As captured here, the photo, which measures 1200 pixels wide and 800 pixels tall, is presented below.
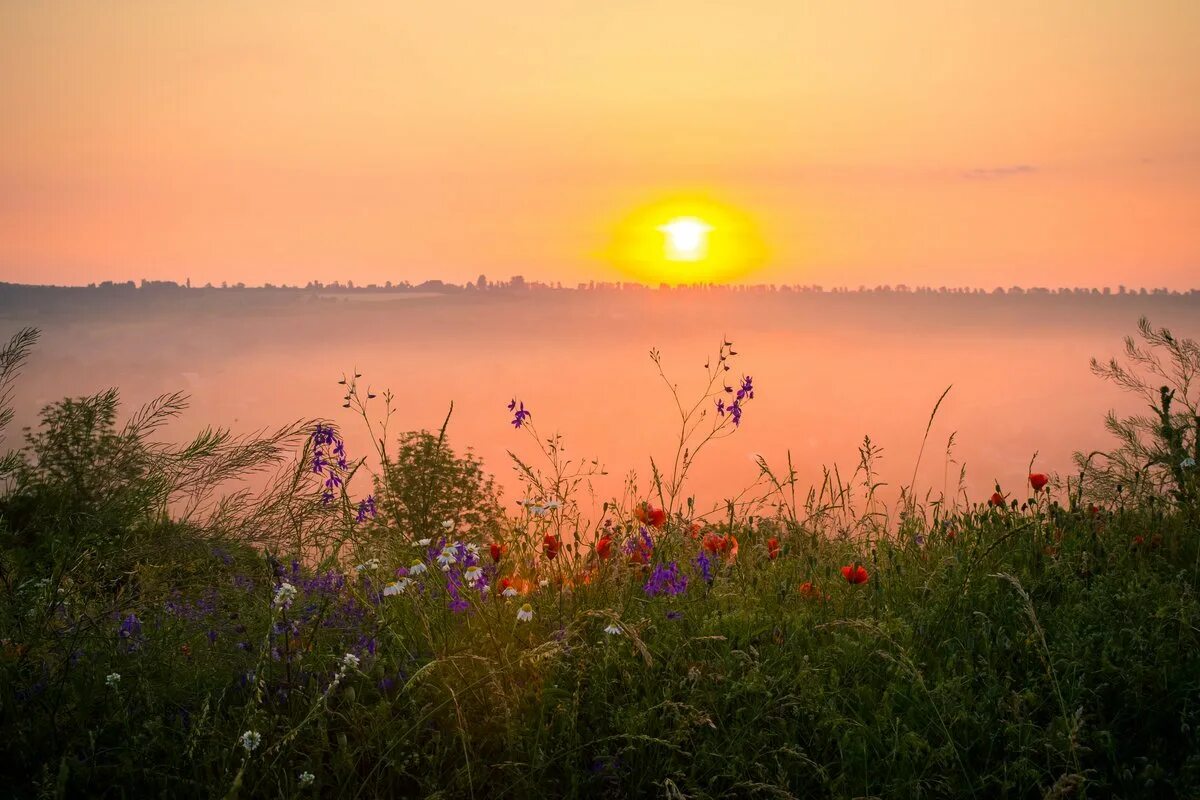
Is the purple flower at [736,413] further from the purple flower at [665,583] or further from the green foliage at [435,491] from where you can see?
Answer: the green foliage at [435,491]

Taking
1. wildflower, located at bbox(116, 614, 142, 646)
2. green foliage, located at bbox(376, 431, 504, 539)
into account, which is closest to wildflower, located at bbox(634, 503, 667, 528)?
wildflower, located at bbox(116, 614, 142, 646)

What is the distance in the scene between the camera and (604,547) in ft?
12.9

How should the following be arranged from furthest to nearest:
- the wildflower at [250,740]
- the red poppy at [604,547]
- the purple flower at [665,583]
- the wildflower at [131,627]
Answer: the red poppy at [604,547]
the purple flower at [665,583]
the wildflower at [131,627]
the wildflower at [250,740]

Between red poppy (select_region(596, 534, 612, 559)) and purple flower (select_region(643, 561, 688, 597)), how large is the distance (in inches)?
8.4

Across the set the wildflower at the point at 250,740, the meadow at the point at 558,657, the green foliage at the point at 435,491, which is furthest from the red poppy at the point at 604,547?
the green foliage at the point at 435,491

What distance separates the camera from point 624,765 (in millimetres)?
2832

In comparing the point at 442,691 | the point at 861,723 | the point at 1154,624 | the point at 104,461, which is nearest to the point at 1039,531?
the point at 1154,624

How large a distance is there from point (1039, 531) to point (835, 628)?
→ 5.36ft

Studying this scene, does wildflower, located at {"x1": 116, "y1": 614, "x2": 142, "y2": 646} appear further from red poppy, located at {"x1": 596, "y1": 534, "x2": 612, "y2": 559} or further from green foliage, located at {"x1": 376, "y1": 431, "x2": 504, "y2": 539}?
green foliage, located at {"x1": 376, "y1": 431, "x2": 504, "y2": 539}

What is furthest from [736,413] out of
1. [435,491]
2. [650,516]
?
[435,491]

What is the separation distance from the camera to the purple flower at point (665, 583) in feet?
12.4

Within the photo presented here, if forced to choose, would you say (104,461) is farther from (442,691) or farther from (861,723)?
(861,723)

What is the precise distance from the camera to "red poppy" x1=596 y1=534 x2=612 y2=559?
12.9ft

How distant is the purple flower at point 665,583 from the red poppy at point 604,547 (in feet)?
0.70
